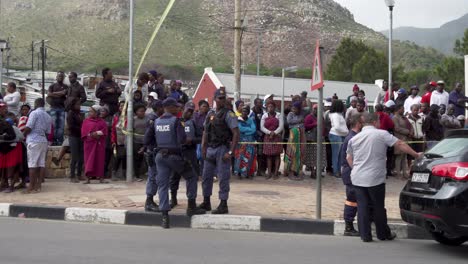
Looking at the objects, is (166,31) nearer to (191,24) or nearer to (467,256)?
(191,24)

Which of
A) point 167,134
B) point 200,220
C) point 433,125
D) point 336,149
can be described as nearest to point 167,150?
point 167,134

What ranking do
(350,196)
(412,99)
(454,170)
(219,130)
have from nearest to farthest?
1. (454,170)
2. (350,196)
3. (219,130)
4. (412,99)

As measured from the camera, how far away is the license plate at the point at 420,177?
23.7 feet

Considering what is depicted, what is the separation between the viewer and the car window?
22.8 feet

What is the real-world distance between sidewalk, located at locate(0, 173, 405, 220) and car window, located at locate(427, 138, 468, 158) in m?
2.58

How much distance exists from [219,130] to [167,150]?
93 centimetres

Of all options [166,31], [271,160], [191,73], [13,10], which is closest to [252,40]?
[166,31]

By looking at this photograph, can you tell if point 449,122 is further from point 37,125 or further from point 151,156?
point 37,125

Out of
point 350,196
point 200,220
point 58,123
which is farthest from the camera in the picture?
point 58,123

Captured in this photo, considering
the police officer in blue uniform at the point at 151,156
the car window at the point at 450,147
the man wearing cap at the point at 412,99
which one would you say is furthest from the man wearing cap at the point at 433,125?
the police officer in blue uniform at the point at 151,156

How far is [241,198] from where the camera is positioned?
435 inches

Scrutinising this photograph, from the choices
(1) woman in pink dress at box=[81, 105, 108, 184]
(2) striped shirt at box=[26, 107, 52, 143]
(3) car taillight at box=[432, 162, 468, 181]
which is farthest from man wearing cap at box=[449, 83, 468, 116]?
(2) striped shirt at box=[26, 107, 52, 143]

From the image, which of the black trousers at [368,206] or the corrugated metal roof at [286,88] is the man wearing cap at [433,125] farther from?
the corrugated metal roof at [286,88]

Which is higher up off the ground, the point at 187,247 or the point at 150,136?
the point at 150,136
